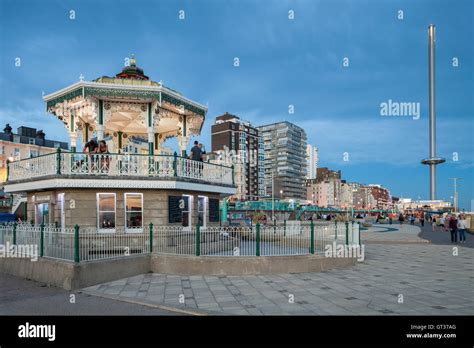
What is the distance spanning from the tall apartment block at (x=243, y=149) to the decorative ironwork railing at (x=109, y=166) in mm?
128356

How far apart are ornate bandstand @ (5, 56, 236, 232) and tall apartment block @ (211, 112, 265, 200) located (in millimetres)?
126939

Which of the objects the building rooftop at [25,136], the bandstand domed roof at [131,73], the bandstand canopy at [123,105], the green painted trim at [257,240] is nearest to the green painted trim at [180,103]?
the bandstand canopy at [123,105]

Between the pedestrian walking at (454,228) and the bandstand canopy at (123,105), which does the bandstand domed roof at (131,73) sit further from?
the pedestrian walking at (454,228)

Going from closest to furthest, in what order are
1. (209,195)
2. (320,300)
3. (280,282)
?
(320,300) → (280,282) → (209,195)

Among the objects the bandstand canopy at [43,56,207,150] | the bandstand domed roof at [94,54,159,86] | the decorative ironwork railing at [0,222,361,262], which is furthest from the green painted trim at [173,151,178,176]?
the bandstand domed roof at [94,54,159,86]

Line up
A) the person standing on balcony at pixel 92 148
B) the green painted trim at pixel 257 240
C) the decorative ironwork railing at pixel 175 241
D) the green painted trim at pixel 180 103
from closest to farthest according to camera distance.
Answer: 1. the decorative ironwork railing at pixel 175 241
2. the green painted trim at pixel 257 240
3. the person standing on balcony at pixel 92 148
4. the green painted trim at pixel 180 103

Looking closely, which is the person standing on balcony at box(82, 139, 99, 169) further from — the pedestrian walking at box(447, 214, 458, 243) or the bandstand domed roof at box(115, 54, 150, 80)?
the pedestrian walking at box(447, 214, 458, 243)

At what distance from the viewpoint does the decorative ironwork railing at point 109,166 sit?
618 inches

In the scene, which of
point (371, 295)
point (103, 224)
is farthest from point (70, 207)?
point (371, 295)

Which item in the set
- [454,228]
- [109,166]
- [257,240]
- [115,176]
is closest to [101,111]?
[109,166]
